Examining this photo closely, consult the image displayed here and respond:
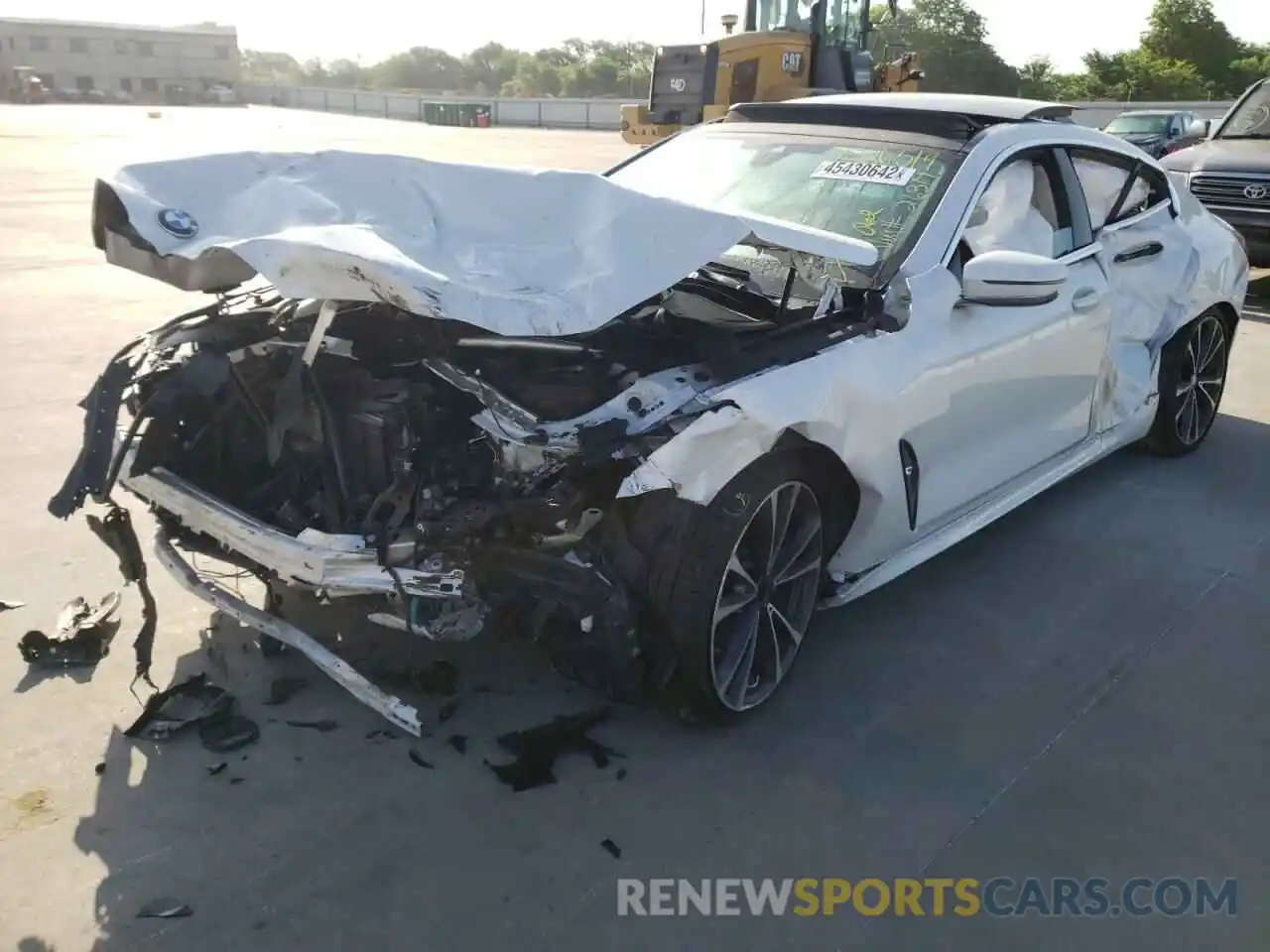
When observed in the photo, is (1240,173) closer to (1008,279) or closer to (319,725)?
(1008,279)

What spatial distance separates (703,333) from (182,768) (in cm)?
200

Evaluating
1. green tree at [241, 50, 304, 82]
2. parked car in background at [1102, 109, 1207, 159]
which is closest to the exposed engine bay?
parked car in background at [1102, 109, 1207, 159]

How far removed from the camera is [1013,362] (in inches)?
153

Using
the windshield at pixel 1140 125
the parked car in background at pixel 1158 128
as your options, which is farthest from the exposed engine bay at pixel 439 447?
the windshield at pixel 1140 125

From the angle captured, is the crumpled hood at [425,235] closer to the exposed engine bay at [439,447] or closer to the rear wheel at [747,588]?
the exposed engine bay at [439,447]

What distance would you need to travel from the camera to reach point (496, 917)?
245 cm

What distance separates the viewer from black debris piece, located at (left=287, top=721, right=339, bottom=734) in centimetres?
311

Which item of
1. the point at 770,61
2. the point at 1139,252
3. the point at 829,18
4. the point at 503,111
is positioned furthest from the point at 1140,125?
the point at 503,111

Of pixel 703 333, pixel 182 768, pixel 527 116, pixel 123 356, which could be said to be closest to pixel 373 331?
pixel 123 356

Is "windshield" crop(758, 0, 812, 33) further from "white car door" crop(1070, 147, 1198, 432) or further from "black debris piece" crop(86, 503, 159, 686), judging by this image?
"black debris piece" crop(86, 503, 159, 686)

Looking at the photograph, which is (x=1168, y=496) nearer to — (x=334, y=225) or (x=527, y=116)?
(x=334, y=225)

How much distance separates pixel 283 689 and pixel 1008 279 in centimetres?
270

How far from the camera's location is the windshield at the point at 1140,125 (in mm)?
22266
